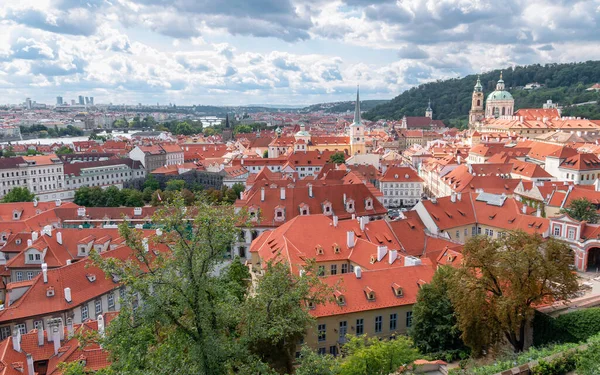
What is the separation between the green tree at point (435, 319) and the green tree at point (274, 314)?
822cm

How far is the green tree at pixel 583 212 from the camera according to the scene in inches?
1683

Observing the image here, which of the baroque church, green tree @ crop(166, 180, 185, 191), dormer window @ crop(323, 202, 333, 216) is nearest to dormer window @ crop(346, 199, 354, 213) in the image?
dormer window @ crop(323, 202, 333, 216)

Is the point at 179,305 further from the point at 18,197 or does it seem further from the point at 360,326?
the point at 18,197

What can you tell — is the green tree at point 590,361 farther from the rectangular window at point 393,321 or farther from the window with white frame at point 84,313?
the window with white frame at point 84,313

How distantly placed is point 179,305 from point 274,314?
3.72 metres

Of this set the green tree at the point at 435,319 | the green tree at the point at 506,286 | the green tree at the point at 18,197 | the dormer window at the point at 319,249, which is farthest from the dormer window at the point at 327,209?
the green tree at the point at 18,197

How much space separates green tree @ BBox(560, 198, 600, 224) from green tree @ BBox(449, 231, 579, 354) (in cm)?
2263

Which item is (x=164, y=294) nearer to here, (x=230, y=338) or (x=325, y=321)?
(x=230, y=338)

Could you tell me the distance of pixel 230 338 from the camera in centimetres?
1650

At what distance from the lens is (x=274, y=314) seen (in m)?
17.4

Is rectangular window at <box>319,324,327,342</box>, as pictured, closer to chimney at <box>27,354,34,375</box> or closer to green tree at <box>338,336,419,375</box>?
green tree at <box>338,336,419,375</box>

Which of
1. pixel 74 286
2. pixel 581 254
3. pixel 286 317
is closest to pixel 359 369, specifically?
pixel 286 317

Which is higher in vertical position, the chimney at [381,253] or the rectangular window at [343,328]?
the chimney at [381,253]

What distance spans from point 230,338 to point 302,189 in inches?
1313
